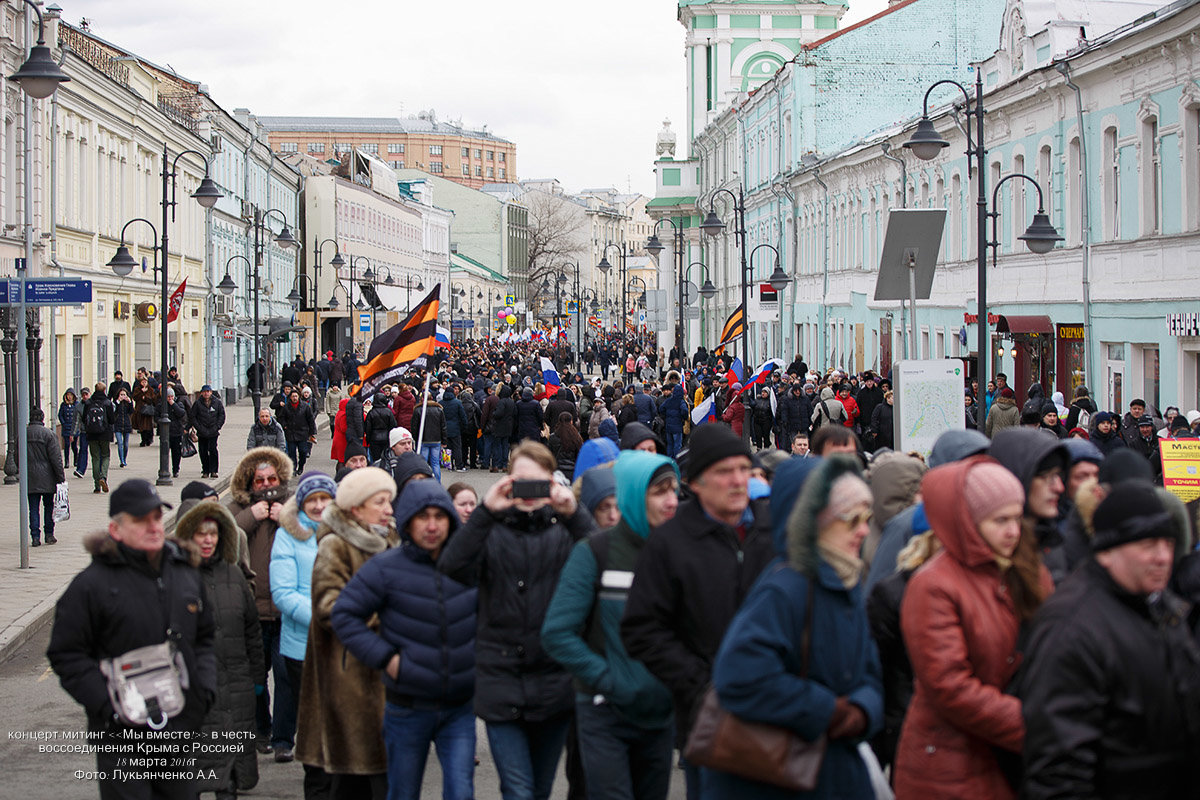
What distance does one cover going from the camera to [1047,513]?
5.75 m

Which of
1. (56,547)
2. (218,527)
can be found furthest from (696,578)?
(56,547)

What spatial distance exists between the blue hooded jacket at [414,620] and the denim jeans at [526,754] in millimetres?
298

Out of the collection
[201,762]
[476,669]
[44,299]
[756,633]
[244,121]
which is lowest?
[201,762]

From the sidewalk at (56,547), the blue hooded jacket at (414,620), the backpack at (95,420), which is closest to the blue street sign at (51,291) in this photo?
the sidewalk at (56,547)

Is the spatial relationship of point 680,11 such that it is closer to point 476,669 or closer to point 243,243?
point 243,243

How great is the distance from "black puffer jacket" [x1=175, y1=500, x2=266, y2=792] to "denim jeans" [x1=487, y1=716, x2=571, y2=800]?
5.71ft

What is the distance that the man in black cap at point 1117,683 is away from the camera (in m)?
4.30

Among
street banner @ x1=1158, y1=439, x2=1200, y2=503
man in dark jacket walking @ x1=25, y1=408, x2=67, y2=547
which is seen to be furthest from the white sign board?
man in dark jacket walking @ x1=25, y1=408, x2=67, y2=547

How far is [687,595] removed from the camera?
5352mm

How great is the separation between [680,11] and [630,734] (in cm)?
7591

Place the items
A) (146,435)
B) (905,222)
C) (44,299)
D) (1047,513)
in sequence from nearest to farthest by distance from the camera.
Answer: (1047,513), (905,222), (44,299), (146,435)

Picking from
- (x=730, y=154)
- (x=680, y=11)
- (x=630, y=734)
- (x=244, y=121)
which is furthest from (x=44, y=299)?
(x=680, y=11)

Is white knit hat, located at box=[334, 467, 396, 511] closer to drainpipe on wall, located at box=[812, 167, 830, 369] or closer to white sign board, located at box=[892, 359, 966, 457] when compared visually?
white sign board, located at box=[892, 359, 966, 457]

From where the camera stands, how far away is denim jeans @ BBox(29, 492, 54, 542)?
1831 cm
